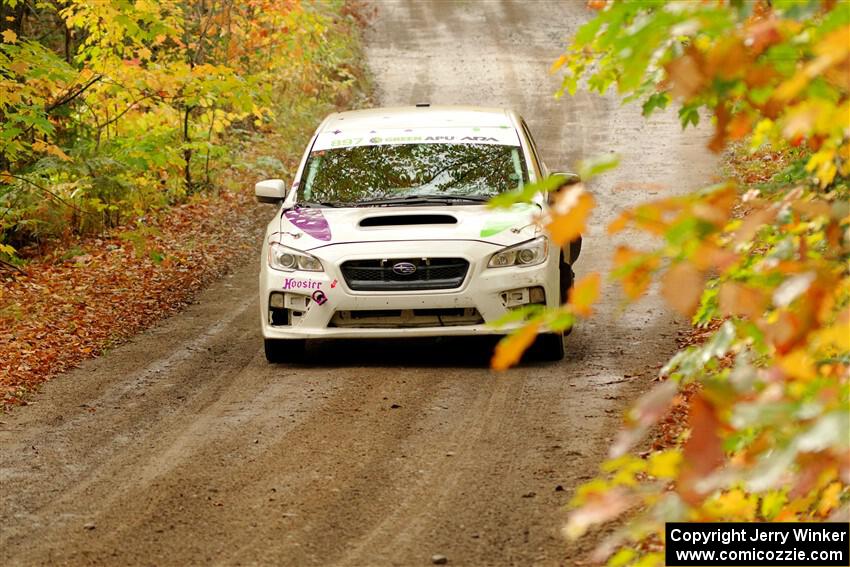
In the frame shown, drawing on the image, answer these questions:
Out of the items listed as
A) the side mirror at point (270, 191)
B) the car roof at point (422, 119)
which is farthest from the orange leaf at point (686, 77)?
the car roof at point (422, 119)

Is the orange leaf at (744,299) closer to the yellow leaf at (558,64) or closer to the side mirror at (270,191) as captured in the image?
the yellow leaf at (558,64)

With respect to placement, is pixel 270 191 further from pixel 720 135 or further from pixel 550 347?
pixel 720 135

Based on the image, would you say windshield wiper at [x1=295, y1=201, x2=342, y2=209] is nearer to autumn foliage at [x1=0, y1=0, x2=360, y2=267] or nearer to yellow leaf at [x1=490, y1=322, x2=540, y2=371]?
autumn foliage at [x1=0, y1=0, x2=360, y2=267]

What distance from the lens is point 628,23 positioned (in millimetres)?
3758

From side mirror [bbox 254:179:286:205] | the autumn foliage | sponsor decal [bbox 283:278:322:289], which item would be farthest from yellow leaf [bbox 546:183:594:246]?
the autumn foliage

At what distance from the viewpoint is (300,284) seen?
9.23 m

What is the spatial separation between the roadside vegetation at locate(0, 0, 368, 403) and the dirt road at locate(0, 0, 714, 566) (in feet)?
3.95

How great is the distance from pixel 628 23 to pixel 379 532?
295 cm

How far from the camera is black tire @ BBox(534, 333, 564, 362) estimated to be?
936 cm

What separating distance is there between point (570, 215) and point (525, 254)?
21.8ft

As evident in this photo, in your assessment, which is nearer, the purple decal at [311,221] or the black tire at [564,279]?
the purple decal at [311,221]

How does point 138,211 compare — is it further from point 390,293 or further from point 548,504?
point 548,504

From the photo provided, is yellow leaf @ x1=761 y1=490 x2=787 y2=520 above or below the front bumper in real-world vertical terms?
above

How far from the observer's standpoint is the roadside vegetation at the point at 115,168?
1198 centimetres
